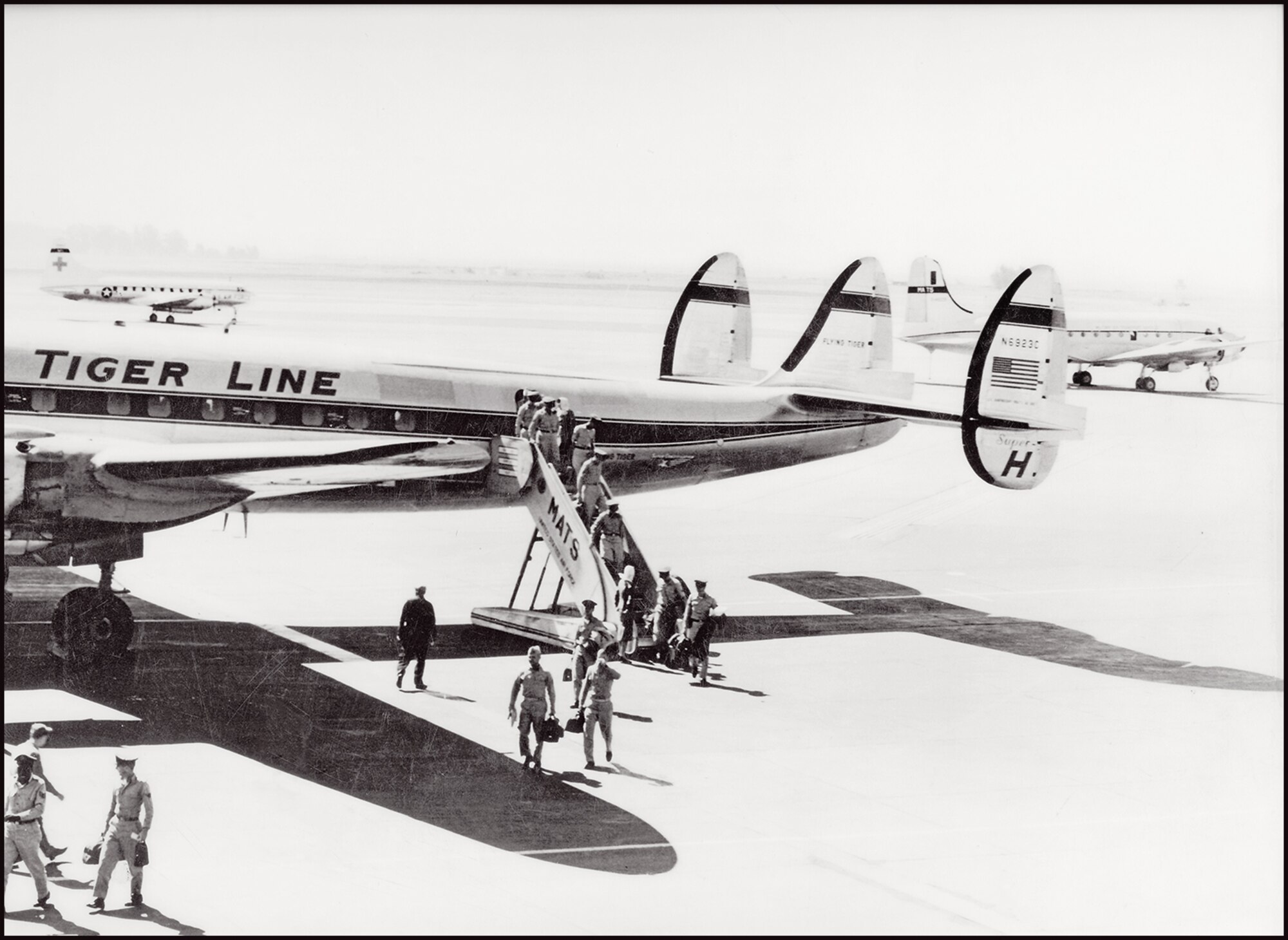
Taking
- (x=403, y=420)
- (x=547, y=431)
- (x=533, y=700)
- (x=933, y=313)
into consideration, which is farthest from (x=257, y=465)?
(x=933, y=313)

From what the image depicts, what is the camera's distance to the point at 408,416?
17172 mm

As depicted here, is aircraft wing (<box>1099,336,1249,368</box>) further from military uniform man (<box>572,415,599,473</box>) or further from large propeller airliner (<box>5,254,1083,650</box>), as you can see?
military uniform man (<box>572,415,599,473</box>)

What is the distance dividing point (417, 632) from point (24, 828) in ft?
17.9

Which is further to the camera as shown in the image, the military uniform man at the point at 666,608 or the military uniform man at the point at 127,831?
the military uniform man at the point at 666,608

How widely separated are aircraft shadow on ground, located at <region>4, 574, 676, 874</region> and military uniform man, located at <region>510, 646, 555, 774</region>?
12.6 inches

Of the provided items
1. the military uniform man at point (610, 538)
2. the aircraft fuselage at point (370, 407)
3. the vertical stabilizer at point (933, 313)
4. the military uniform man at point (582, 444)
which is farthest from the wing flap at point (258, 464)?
the vertical stabilizer at point (933, 313)

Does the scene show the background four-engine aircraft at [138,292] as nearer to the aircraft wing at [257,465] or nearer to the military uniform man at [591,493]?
the aircraft wing at [257,465]

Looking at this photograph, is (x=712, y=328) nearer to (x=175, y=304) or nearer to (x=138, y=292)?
(x=138, y=292)

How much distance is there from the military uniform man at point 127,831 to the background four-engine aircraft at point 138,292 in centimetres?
1521

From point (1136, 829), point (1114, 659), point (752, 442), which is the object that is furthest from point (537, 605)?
point (1136, 829)

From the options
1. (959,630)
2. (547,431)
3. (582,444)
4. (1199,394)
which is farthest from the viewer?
(1199,394)

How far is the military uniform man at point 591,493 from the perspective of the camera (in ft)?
52.0

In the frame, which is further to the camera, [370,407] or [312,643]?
[370,407]

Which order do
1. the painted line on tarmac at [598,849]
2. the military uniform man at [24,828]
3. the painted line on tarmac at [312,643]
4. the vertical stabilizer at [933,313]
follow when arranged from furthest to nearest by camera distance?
the vertical stabilizer at [933,313]
the painted line on tarmac at [312,643]
the painted line on tarmac at [598,849]
the military uniform man at [24,828]
